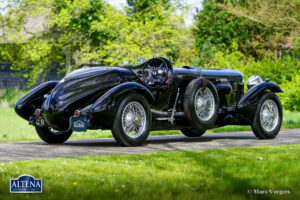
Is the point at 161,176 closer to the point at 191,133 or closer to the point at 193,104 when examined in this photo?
the point at 193,104

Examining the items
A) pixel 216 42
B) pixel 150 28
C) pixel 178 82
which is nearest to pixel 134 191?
pixel 178 82

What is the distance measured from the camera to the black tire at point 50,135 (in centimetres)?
895

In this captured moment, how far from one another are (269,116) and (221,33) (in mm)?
30436

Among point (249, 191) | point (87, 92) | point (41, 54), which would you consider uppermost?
point (41, 54)

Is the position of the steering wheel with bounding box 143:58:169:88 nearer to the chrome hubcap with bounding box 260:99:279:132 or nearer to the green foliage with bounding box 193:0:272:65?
the chrome hubcap with bounding box 260:99:279:132

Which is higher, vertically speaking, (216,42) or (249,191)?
(216,42)

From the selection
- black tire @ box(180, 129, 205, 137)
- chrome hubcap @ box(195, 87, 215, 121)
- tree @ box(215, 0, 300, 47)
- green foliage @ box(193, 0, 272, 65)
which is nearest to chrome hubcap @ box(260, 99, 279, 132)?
chrome hubcap @ box(195, 87, 215, 121)

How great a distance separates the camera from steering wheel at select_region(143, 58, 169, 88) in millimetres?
8945

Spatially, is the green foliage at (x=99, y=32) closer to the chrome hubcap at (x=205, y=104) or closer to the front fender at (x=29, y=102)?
the front fender at (x=29, y=102)

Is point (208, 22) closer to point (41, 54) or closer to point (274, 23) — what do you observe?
point (274, 23)

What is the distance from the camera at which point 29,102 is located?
9.00 meters

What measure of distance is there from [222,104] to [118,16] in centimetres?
1684

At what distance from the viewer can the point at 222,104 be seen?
9.91 m

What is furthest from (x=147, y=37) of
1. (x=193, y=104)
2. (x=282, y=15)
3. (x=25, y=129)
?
(x=193, y=104)
